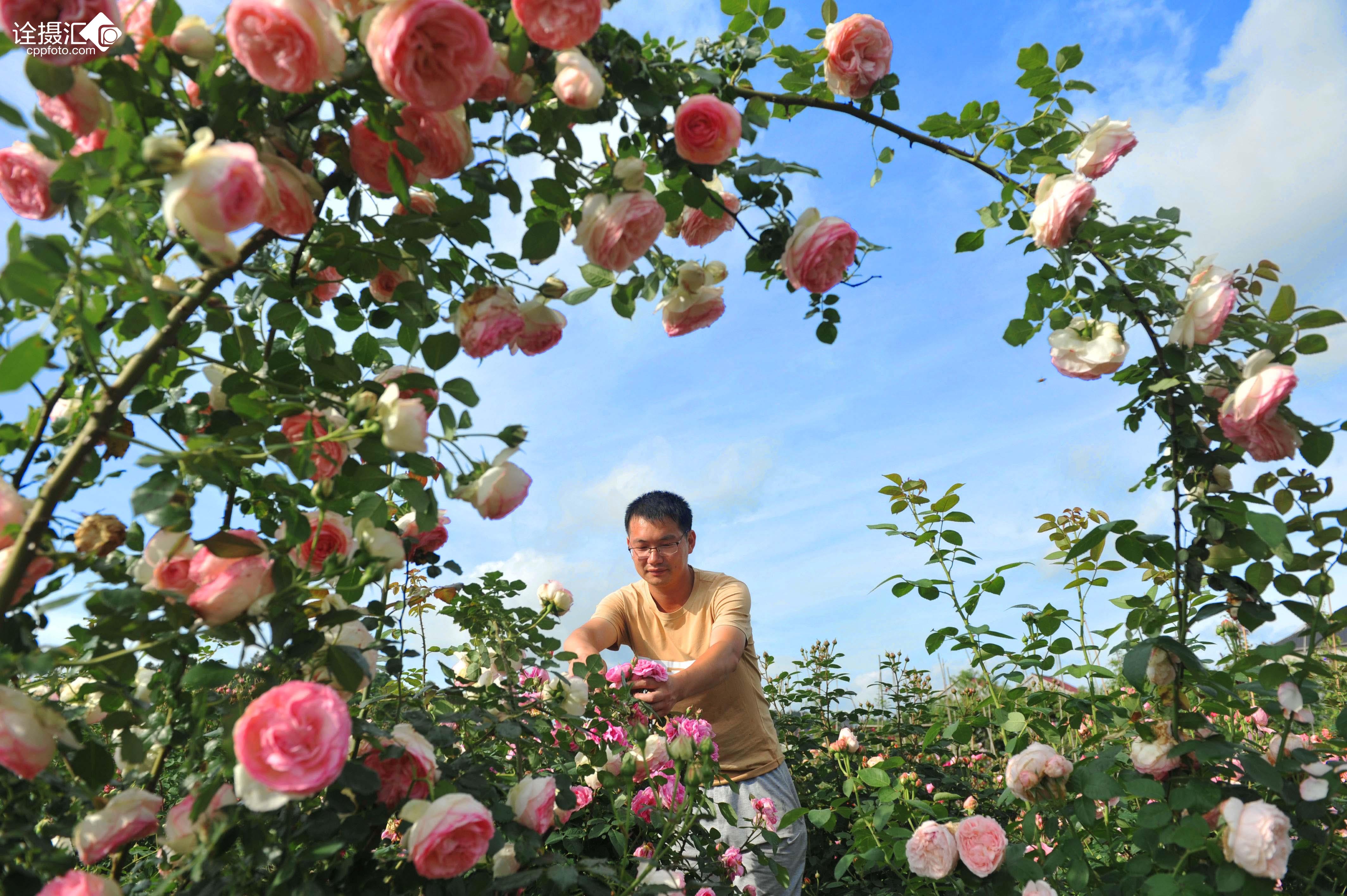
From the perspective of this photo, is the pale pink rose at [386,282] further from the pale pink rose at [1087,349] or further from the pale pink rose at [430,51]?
the pale pink rose at [1087,349]

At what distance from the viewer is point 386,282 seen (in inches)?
59.0

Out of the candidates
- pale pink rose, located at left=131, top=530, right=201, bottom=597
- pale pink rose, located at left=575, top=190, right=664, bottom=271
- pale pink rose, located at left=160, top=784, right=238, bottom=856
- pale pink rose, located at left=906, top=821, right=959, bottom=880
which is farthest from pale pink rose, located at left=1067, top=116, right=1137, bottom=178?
pale pink rose, located at left=160, top=784, right=238, bottom=856

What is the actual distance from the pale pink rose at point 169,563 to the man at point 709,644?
1.55 m

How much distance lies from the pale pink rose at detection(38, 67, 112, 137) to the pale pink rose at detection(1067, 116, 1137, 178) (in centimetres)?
176

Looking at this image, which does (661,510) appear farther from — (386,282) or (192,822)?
(192,822)

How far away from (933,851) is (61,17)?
6.63 ft

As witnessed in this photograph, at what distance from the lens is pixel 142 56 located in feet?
3.61

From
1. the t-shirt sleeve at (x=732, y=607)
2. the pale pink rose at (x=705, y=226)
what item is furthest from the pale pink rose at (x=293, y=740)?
the t-shirt sleeve at (x=732, y=607)

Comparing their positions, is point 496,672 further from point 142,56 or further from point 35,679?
point 142,56

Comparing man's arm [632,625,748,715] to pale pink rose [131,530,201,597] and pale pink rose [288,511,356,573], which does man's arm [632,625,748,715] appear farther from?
pale pink rose [131,530,201,597]

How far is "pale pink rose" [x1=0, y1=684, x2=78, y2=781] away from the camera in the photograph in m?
1.01

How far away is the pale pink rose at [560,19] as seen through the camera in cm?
109

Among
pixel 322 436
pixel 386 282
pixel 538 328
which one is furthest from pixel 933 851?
pixel 386 282

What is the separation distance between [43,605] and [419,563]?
648 mm
